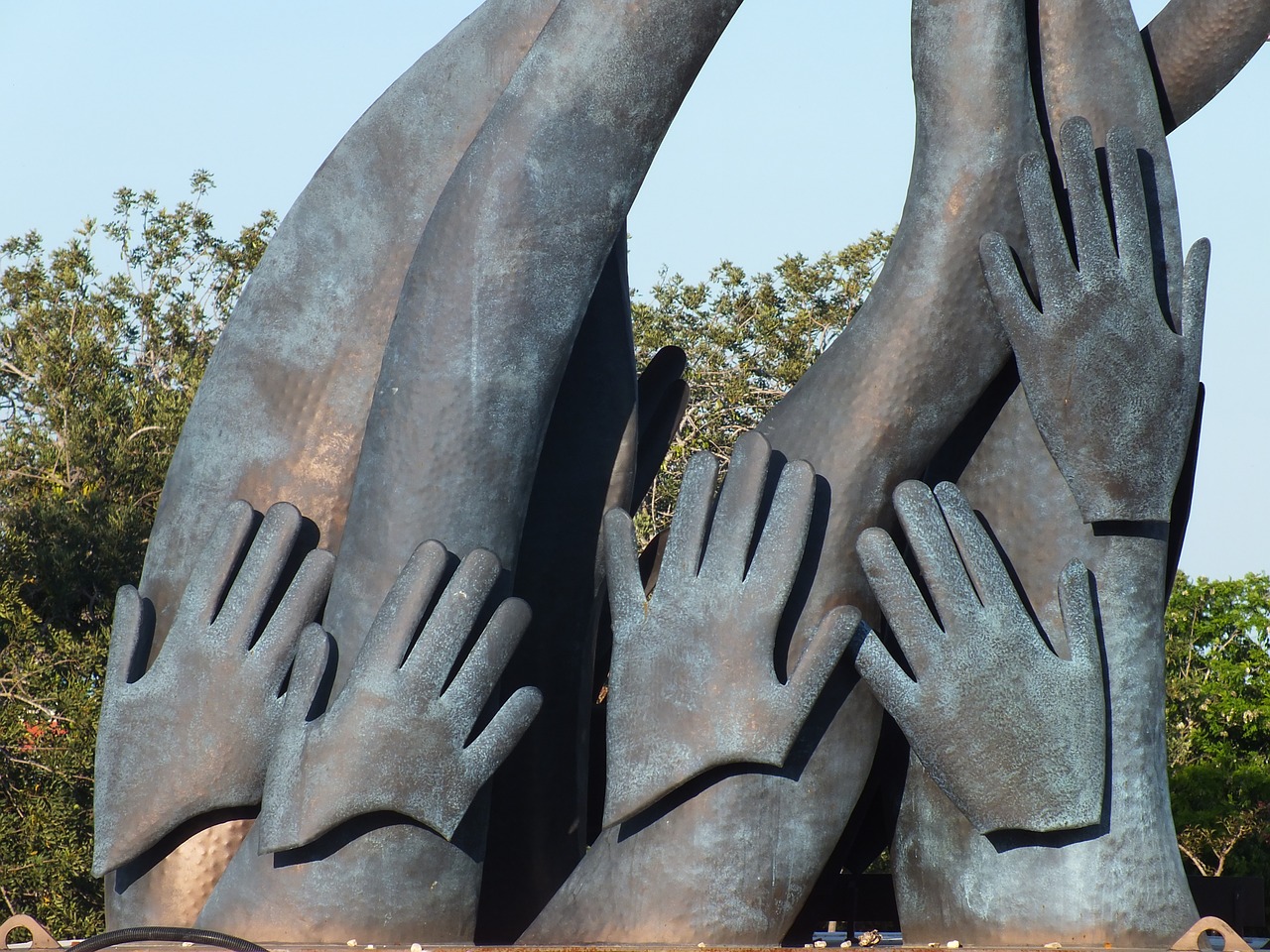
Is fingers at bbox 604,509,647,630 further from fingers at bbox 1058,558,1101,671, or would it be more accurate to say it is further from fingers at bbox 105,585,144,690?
fingers at bbox 105,585,144,690

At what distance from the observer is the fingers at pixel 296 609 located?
4.54 m

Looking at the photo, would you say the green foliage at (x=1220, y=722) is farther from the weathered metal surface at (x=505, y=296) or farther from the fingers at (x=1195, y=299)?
the weathered metal surface at (x=505, y=296)

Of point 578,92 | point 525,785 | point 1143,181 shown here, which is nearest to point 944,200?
point 1143,181

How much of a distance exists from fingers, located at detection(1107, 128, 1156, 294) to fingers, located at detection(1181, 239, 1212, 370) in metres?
0.10

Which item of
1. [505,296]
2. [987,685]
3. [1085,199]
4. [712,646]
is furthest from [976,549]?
[505,296]

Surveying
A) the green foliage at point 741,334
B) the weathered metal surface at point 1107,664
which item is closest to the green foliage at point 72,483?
the green foliage at point 741,334

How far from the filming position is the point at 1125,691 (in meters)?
4.42

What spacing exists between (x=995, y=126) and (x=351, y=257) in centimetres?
193

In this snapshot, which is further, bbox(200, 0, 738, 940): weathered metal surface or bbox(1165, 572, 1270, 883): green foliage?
bbox(1165, 572, 1270, 883): green foliage

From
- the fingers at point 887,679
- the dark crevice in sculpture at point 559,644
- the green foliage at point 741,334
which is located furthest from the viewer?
the green foliage at point 741,334

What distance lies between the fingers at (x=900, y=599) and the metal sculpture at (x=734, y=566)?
0.01 meters

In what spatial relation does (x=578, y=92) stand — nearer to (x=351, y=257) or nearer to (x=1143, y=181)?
(x=351, y=257)

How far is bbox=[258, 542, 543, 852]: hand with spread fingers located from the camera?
4184mm

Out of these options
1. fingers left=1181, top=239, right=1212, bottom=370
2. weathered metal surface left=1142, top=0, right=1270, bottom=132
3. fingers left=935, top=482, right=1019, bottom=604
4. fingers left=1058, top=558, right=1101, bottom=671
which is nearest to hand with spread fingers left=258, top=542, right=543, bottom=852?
fingers left=935, top=482, right=1019, bottom=604
